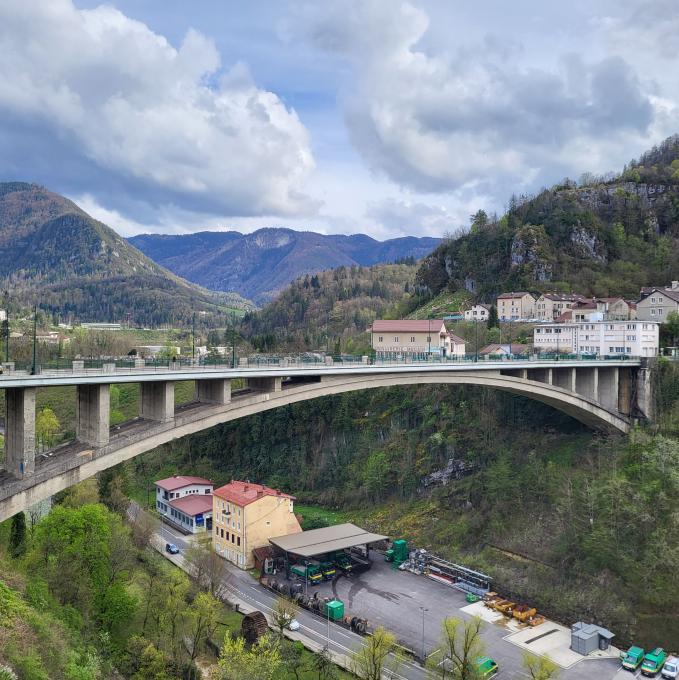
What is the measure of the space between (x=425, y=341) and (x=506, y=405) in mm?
14684

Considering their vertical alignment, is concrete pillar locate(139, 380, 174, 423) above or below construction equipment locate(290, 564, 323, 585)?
above

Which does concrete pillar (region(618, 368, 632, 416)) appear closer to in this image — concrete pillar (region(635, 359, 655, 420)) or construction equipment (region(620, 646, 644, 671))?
concrete pillar (region(635, 359, 655, 420))

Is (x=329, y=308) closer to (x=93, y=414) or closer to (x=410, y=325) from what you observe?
(x=410, y=325)

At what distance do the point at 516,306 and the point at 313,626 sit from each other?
6093 centimetres

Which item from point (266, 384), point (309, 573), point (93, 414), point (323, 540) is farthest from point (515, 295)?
point (93, 414)

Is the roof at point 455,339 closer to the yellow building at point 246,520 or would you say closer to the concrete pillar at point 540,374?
the concrete pillar at point 540,374

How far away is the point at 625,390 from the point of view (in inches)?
2080

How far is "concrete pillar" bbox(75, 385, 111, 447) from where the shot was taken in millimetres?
26172

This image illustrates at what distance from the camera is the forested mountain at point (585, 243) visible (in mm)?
87375

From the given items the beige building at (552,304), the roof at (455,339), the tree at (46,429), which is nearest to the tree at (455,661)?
the roof at (455,339)

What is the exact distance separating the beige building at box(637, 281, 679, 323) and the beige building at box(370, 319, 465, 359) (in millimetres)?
20723

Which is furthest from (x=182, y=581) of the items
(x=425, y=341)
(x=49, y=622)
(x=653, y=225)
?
(x=653, y=225)

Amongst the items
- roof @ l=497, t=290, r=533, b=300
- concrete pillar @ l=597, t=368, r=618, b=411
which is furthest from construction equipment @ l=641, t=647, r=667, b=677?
roof @ l=497, t=290, r=533, b=300

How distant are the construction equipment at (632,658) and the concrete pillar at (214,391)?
84.4ft
